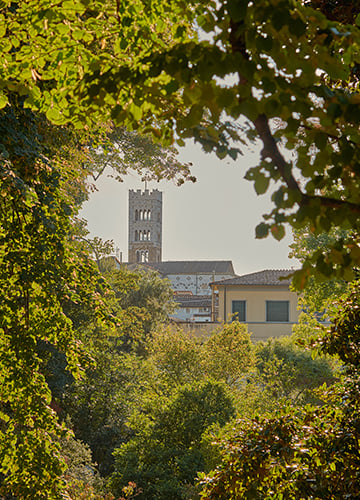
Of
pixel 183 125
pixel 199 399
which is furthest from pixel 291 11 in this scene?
pixel 199 399

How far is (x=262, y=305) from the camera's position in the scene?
32812 millimetres

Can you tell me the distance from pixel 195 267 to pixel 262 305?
59.9 metres

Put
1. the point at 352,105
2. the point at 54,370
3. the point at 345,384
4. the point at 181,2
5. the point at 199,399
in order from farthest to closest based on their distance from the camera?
the point at 199,399
the point at 54,370
the point at 345,384
the point at 181,2
the point at 352,105

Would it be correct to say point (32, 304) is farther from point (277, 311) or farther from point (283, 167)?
point (277, 311)

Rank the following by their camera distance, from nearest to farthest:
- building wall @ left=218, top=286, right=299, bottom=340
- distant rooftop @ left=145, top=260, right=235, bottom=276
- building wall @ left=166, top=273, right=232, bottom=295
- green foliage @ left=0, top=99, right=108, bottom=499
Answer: green foliage @ left=0, top=99, right=108, bottom=499, building wall @ left=218, top=286, right=299, bottom=340, building wall @ left=166, top=273, right=232, bottom=295, distant rooftop @ left=145, top=260, right=235, bottom=276

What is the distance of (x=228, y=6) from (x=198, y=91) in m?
0.25

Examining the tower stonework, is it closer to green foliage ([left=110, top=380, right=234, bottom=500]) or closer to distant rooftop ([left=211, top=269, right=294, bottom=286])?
distant rooftop ([left=211, top=269, right=294, bottom=286])

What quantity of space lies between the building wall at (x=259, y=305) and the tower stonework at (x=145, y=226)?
264 feet

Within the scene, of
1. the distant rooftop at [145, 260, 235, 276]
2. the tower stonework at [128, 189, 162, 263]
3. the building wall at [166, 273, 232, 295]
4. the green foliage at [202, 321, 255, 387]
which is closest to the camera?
the green foliage at [202, 321, 255, 387]

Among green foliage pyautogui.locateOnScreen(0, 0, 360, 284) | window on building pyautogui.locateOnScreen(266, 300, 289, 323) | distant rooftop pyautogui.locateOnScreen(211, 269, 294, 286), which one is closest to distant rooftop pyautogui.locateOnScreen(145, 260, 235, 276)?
distant rooftop pyautogui.locateOnScreen(211, 269, 294, 286)

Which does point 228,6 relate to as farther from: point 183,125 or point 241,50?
point 183,125

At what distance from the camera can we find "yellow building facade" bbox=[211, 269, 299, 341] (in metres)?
32.6

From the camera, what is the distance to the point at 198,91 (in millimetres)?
1710

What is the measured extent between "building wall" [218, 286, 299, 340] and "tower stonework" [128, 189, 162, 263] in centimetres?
8056
